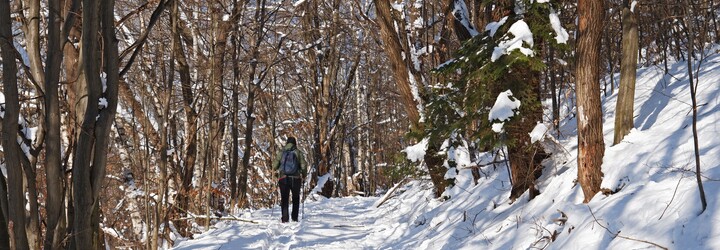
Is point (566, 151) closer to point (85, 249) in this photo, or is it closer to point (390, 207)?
point (85, 249)

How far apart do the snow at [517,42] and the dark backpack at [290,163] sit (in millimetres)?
5489

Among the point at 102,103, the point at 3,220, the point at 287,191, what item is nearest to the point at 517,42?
the point at 102,103

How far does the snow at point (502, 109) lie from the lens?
21.4 ft

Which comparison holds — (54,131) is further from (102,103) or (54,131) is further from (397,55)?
(397,55)

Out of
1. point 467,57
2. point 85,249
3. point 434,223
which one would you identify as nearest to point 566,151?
point 467,57

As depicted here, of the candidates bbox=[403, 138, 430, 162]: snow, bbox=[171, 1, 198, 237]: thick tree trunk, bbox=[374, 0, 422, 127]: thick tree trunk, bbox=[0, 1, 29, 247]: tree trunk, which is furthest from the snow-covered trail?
bbox=[0, 1, 29, 247]: tree trunk

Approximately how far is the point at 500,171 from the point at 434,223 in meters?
1.58

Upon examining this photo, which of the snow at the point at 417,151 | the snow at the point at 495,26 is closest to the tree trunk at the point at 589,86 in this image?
the snow at the point at 495,26

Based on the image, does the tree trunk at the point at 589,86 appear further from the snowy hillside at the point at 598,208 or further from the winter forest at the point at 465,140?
the snowy hillside at the point at 598,208

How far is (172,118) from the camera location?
1191cm

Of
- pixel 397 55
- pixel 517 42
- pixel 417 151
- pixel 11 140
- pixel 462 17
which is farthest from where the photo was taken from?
pixel 397 55

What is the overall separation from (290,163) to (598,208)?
707 cm

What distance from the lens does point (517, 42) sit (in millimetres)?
6465

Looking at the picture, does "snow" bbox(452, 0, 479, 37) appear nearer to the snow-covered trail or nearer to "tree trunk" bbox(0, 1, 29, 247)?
the snow-covered trail
